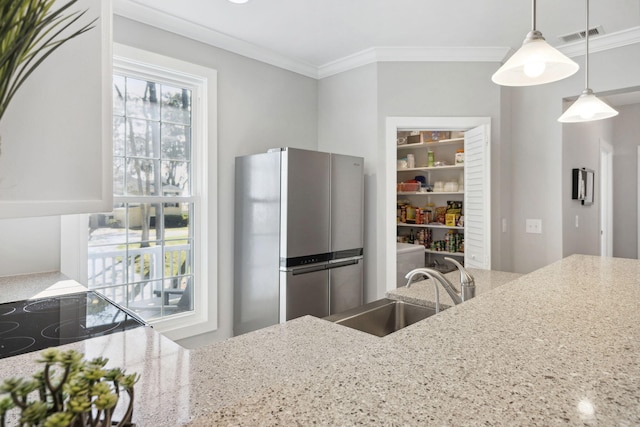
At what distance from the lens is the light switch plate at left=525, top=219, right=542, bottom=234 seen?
321cm

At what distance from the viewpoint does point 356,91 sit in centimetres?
331

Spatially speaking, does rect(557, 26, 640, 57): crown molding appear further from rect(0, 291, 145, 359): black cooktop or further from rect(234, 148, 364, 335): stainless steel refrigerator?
rect(0, 291, 145, 359): black cooktop

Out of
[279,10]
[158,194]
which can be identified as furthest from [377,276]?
[279,10]

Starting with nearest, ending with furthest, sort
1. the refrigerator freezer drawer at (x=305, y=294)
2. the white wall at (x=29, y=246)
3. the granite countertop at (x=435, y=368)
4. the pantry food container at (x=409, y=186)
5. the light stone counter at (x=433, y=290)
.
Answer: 1. the granite countertop at (x=435, y=368)
2. the light stone counter at (x=433, y=290)
3. the white wall at (x=29, y=246)
4. the refrigerator freezer drawer at (x=305, y=294)
5. the pantry food container at (x=409, y=186)

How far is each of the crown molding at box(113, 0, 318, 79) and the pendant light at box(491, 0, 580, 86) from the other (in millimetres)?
2114

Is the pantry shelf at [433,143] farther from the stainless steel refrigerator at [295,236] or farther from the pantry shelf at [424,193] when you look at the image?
the stainless steel refrigerator at [295,236]

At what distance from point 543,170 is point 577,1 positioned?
132 cm

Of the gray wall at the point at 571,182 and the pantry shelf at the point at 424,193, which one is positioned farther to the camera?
the pantry shelf at the point at 424,193

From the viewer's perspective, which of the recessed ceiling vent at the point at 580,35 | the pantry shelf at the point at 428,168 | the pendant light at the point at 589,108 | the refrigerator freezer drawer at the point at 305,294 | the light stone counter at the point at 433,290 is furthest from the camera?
the pantry shelf at the point at 428,168

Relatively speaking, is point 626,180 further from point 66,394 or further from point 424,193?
point 66,394

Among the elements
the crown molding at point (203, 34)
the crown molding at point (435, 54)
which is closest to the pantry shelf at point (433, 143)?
the crown molding at point (435, 54)

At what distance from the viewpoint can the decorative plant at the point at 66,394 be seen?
1.06 feet

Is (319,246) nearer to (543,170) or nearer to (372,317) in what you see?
(372,317)

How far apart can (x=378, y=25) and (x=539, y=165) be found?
5.93ft
